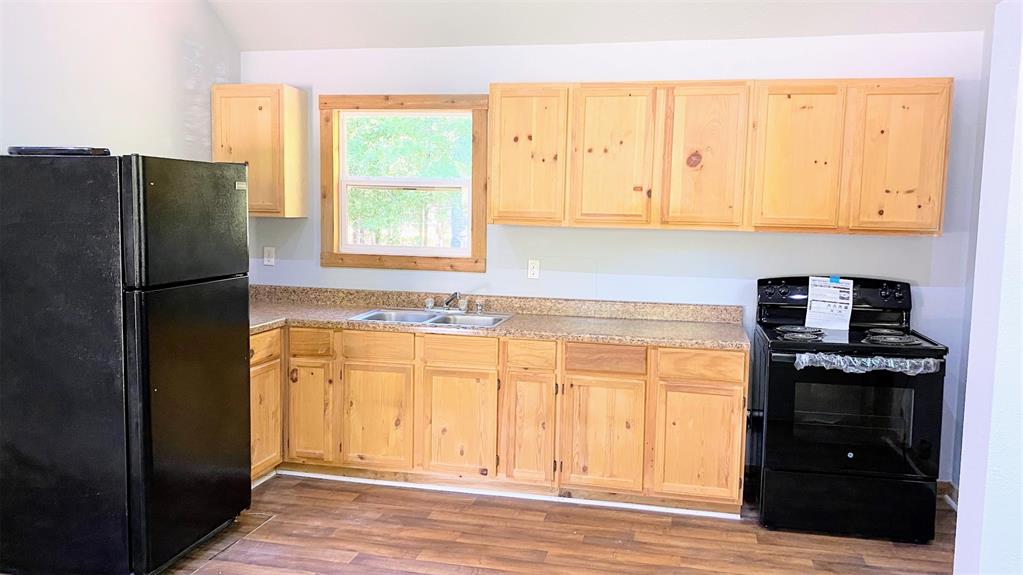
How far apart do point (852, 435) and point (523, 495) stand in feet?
4.92

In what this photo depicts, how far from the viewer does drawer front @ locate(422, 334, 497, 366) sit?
357 cm

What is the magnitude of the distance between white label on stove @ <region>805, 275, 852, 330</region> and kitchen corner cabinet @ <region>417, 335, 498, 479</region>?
157cm

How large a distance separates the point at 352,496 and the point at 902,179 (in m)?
2.92

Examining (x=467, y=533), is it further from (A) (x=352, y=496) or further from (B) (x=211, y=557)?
(B) (x=211, y=557)

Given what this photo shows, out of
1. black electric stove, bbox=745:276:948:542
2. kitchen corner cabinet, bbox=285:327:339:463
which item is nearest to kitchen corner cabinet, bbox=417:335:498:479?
kitchen corner cabinet, bbox=285:327:339:463

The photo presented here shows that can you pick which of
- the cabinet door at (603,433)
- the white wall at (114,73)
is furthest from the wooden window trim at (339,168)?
the cabinet door at (603,433)

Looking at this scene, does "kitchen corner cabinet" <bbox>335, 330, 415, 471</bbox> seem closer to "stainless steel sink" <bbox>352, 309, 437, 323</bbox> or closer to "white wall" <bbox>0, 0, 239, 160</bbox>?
"stainless steel sink" <bbox>352, 309, 437, 323</bbox>

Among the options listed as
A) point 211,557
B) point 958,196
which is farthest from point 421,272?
point 958,196

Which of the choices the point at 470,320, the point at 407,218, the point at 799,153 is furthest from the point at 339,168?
the point at 799,153

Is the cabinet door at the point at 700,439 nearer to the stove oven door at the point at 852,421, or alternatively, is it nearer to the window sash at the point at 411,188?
the stove oven door at the point at 852,421

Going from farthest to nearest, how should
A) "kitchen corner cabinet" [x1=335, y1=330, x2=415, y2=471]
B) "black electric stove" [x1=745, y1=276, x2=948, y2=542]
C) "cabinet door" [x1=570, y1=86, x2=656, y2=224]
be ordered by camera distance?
"kitchen corner cabinet" [x1=335, y1=330, x2=415, y2=471], "cabinet door" [x1=570, y1=86, x2=656, y2=224], "black electric stove" [x1=745, y1=276, x2=948, y2=542]

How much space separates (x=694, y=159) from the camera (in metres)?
3.53

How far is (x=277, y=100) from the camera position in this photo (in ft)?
13.1

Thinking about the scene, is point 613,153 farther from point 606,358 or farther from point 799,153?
point 606,358
